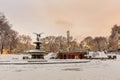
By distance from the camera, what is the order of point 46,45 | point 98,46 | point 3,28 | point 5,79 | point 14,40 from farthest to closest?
point 98,46 → point 46,45 → point 14,40 → point 3,28 → point 5,79

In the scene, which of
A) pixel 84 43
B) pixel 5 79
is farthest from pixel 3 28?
pixel 84 43

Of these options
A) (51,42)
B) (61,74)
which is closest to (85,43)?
(51,42)

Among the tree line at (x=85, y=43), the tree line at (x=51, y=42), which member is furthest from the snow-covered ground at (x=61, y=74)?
the tree line at (x=85, y=43)

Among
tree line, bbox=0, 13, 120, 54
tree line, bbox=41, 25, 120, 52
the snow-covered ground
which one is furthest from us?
tree line, bbox=41, 25, 120, 52

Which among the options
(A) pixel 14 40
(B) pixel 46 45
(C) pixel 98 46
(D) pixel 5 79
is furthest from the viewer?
(C) pixel 98 46

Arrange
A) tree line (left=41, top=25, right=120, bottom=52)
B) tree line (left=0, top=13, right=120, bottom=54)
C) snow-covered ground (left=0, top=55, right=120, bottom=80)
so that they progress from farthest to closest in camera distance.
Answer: tree line (left=41, top=25, right=120, bottom=52)
tree line (left=0, top=13, right=120, bottom=54)
snow-covered ground (left=0, top=55, right=120, bottom=80)

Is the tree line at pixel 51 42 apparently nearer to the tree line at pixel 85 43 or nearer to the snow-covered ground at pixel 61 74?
the tree line at pixel 85 43

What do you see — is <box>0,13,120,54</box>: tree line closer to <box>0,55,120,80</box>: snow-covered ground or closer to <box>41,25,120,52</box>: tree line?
<box>41,25,120,52</box>: tree line

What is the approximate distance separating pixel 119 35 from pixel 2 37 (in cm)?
3767

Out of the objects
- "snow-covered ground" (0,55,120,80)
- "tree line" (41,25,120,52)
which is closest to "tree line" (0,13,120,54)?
"tree line" (41,25,120,52)

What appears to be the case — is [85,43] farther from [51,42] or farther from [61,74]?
[61,74]

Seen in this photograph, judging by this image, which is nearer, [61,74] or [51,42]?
[61,74]

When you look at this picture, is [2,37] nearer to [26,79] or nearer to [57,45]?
[57,45]

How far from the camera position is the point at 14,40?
71312 mm
